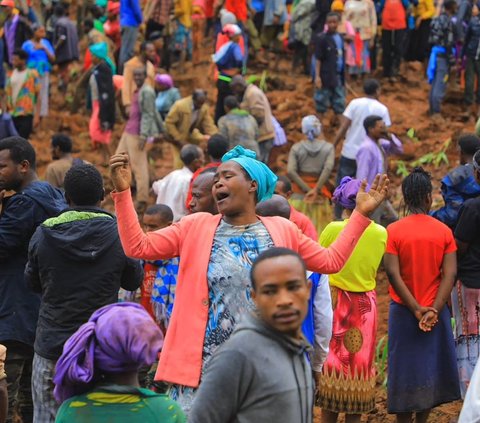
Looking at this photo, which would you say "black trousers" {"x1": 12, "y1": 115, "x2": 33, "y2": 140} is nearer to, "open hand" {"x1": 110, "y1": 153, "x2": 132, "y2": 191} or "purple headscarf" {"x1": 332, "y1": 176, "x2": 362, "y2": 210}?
"purple headscarf" {"x1": 332, "y1": 176, "x2": 362, "y2": 210}

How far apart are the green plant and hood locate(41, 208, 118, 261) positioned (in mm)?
3839

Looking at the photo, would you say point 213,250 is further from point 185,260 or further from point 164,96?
point 164,96

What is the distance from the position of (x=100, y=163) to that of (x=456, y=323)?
9.57 metres

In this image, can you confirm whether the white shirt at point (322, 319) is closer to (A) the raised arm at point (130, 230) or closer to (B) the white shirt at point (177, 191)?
(A) the raised arm at point (130, 230)

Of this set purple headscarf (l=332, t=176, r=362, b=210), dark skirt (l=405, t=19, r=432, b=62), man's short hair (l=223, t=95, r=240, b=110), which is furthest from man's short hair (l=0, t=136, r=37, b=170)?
dark skirt (l=405, t=19, r=432, b=62)

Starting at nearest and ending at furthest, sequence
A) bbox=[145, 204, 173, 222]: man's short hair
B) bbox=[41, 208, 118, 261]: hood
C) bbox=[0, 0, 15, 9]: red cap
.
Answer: bbox=[41, 208, 118, 261]: hood, bbox=[145, 204, 173, 222]: man's short hair, bbox=[0, 0, 15, 9]: red cap

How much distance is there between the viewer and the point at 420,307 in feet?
21.7

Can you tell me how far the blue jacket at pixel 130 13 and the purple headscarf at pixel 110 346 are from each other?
13.7 meters

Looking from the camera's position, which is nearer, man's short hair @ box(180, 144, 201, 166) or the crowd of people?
the crowd of people

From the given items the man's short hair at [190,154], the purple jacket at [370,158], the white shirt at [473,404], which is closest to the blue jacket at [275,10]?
the purple jacket at [370,158]

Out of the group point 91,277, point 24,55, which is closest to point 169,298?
point 91,277

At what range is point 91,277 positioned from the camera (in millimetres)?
5574

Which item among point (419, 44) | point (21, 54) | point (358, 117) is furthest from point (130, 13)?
point (358, 117)

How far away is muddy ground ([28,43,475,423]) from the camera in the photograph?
598 inches
